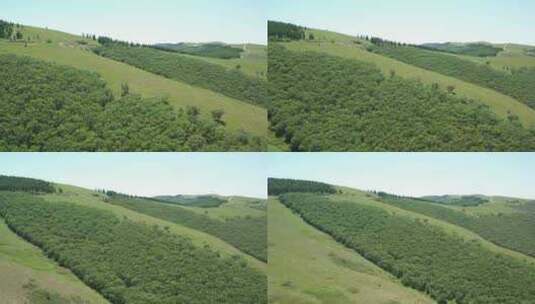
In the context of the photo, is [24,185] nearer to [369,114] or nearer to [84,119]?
[84,119]

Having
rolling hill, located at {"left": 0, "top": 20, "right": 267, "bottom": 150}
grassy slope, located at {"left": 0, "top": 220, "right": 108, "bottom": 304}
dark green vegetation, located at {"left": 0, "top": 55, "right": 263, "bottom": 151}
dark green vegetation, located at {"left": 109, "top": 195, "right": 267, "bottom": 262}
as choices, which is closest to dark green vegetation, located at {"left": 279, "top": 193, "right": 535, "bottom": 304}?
dark green vegetation, located at {"left": 109, "top": 195, "right": 267, "bottom": 262}

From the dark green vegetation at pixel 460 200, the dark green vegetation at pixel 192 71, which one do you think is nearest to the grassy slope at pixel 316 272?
the dark green vegetation at pixel 460 200

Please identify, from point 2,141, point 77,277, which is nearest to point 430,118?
point 77,277

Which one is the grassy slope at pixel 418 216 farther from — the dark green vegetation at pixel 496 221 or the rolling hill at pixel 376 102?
the rolling hill at pixel 376 102

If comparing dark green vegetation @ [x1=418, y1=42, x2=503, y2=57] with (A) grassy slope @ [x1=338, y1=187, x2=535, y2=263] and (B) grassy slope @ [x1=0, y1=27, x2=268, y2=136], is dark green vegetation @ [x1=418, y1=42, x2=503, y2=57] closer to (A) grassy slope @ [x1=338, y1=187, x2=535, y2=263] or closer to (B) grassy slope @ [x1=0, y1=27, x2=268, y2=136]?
(A) grassy slope @ [x1=338, y1=187, x2=535, y2=263]

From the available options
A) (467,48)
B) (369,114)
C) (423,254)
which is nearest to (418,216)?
(423,254)
